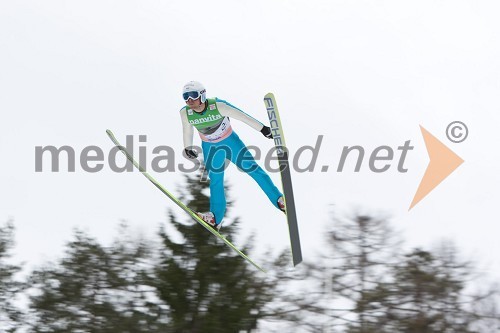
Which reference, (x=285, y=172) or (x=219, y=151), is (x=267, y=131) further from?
(x=219, y=151)

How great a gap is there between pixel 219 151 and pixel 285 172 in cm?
71

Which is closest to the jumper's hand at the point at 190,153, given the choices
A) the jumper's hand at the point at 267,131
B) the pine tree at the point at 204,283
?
the jumper's hand at the point at 267,131

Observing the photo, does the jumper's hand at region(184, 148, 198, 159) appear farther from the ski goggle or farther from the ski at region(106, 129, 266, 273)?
the ski goggle

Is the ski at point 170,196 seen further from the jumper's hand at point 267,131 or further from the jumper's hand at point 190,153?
the jumper's hand at point 267,131

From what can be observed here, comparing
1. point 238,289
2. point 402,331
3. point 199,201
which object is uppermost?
point 199,201

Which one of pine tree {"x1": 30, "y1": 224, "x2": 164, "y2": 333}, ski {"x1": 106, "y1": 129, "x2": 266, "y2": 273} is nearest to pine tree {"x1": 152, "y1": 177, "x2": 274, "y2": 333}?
pine tree {"x1": 30, "y1": 224, "x2": 164, "y2": 333}

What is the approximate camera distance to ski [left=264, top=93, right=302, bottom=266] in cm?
679

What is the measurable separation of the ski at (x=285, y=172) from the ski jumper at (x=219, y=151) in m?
0.20

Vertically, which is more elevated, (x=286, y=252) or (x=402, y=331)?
(x=286, y=252)

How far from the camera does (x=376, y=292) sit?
640 inches

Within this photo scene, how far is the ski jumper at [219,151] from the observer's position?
6934mm

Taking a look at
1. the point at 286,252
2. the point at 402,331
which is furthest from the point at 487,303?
the point at 286,252

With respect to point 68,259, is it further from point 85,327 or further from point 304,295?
point 304,295

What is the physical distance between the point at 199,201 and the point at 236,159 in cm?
727
